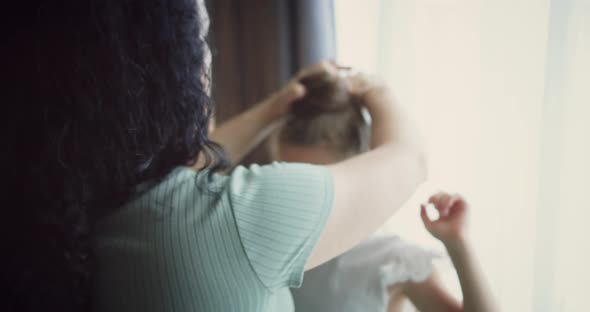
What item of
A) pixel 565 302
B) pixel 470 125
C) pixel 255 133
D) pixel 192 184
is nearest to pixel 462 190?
pixel 470 125

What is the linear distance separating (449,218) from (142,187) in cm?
44

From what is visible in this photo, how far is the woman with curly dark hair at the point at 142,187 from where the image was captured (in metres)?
0.46

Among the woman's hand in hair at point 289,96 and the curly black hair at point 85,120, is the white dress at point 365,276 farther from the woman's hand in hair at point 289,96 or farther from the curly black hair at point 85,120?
the curly black hair at point 85,120

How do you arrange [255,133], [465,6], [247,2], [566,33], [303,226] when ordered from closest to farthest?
[303,226]
[566,33]
[465,6]
[255,133]
[247,2]

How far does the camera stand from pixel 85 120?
0.48m

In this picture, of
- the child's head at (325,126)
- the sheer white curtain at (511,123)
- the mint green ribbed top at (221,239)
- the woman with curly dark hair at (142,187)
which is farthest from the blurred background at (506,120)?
the mint green ribbed top at (221,239)

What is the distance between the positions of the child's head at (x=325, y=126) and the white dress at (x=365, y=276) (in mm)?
208

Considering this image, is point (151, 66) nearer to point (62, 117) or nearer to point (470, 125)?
point (62, 117)

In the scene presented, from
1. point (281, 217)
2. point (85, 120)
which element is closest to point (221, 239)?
point (281, 217)

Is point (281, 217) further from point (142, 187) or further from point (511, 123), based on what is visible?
point (511, 123)

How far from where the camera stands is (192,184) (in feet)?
1.63

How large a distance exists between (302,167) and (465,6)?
50 cm

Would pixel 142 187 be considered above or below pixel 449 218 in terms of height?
above

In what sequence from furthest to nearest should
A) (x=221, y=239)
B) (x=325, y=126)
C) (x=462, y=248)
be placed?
1. (x=325, y=126)
2. (x=462, y=248)
3. (x=221, y=239)
